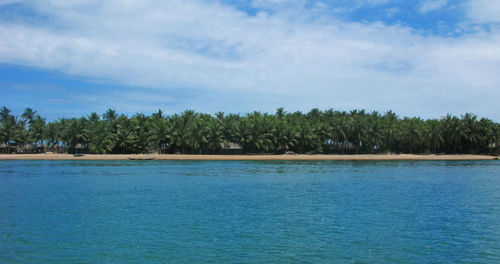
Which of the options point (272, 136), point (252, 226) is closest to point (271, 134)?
point (272, 136)

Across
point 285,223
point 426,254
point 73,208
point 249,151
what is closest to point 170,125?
point 249,151

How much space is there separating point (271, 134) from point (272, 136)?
3.93 ft

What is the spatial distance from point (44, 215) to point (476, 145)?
Result: 10784cm

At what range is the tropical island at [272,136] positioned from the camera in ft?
318

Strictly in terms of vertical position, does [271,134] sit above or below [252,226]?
above

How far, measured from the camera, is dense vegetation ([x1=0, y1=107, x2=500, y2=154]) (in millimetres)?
96875

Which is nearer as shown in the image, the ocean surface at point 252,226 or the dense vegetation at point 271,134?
the ocean surface at point 252,226

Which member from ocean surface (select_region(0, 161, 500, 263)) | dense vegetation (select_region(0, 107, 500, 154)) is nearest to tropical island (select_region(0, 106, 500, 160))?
dense vegetation (select_region(0, 107, 500, 154))

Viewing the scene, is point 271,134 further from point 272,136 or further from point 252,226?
point 252,226

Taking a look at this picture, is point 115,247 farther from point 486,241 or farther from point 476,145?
point 476,145

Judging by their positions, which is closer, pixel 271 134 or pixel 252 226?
pixel 252 226

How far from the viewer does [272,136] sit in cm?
9744

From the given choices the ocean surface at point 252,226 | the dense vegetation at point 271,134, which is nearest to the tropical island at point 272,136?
the dense vegetation at point 271,134

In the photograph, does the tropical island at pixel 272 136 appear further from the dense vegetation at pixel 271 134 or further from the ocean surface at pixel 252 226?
the ocean surface at pixel 252 226
